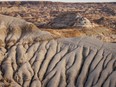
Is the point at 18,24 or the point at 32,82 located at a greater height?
the point at 18,24

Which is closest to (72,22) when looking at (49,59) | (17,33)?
(17,33)

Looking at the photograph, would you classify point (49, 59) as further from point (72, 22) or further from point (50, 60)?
point (72, 22)

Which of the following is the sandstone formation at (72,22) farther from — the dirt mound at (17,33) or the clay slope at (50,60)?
the clay slope at (50,60)

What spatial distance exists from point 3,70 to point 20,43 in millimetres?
5193

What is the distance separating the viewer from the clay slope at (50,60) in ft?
141

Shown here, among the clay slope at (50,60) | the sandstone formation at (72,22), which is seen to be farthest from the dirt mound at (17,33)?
the sandstone formation at (72,22)

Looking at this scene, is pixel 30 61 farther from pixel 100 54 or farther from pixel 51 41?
pixel 100 54

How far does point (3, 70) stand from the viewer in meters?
44.9

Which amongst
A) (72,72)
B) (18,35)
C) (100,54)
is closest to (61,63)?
(72,72)

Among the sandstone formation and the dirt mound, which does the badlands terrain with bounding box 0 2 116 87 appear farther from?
the sandstone formation

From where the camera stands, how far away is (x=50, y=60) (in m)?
46.8

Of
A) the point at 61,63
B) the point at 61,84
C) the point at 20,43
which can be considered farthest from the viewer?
the point at 20,43

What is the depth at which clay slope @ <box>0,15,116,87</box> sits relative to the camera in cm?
4309

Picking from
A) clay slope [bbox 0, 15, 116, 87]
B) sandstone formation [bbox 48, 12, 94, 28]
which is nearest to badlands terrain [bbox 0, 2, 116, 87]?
clay slope [bbox 0, 15, 116, 87]
